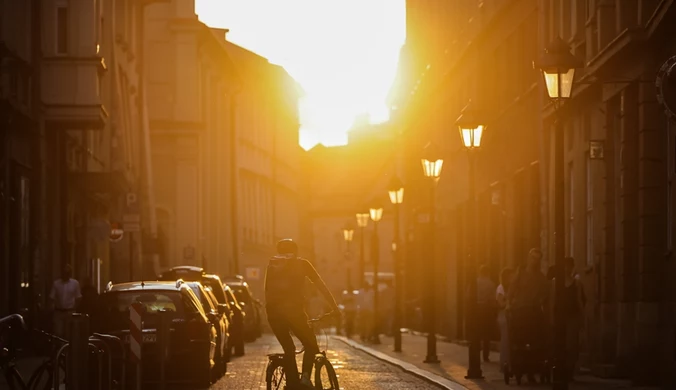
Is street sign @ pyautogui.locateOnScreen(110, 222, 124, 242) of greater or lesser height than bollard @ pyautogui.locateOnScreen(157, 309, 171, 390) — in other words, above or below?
above

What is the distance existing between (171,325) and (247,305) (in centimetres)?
2478

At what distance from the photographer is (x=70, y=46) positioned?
121 feet

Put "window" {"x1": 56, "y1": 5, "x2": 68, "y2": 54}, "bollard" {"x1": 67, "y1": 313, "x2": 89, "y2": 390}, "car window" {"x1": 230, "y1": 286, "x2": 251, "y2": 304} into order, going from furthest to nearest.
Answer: "car window" {"x1": 230, "y1": 286, "x2": 251, "y2": 304} → "window" {"x1": 56, "y1": 5, "x2": 68, "y2": 54} → "bollard" {"x1": 67, "y1": 313, "x2": 89, "y2": 390}

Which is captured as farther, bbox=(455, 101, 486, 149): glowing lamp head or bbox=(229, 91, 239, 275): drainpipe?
bbox=(229, 91, 239, 275): drainpipe

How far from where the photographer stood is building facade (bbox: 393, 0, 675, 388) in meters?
23.3

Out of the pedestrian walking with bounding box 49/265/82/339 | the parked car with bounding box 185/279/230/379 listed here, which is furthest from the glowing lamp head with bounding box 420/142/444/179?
the pedestrian walking with bounding box 49/265/82/339

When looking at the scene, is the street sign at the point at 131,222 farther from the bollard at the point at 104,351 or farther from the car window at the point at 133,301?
the bollard at the point at 104,351

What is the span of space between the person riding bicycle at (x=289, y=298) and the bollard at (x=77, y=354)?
2.10 meters

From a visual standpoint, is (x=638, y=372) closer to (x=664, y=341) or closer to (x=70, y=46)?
(x=664, y=341)

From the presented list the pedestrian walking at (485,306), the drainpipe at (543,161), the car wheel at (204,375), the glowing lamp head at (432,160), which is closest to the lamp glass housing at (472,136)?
the glowing lamp head at (432,160)

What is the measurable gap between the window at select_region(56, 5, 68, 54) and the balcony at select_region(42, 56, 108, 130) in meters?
0.82

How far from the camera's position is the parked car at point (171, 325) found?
21.8 meters

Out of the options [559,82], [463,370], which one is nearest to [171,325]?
[559,82]

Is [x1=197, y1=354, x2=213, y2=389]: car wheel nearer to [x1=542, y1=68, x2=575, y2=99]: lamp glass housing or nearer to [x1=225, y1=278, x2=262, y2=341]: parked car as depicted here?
[x1=542, y1=68, x2=575, y2=99]: lamp glass housing
